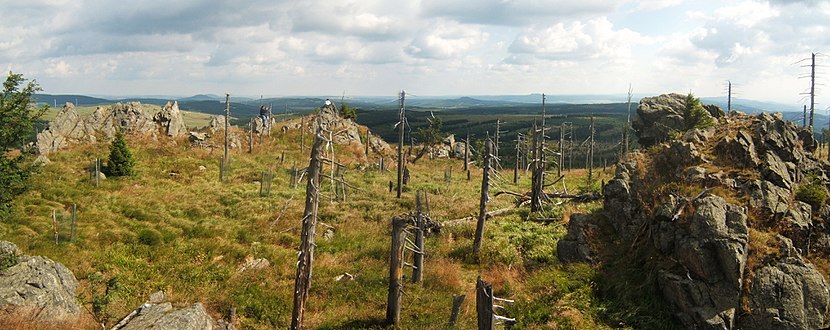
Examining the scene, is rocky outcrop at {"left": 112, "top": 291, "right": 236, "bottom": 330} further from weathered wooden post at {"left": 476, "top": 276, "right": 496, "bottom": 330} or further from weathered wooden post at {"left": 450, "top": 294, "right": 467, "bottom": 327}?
weathered wooden post at {"left": 476, "top": 276, "right": 496, "bottom": 330}

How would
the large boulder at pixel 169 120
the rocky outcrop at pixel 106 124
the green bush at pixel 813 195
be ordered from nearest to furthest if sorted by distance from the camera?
the green bush at pixel 813 195
the rocky outcrop at pixel 106 124
the large boulder at pixel 169 120

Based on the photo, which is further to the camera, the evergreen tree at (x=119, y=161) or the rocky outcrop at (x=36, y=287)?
the evergreen tree at (x=119, y=161)

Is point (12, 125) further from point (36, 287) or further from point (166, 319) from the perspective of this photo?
point (166, 319)

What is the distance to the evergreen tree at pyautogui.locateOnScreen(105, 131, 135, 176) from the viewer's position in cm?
3497

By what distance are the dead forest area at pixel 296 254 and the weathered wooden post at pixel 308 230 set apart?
274mm

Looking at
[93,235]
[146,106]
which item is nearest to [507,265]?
[93,235]

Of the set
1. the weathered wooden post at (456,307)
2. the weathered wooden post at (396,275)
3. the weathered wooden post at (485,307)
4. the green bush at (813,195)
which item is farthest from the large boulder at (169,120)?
the green bush at (813,195)

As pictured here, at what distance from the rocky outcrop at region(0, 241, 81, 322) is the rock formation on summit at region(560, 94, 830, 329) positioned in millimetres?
17614

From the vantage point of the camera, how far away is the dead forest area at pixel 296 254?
15.1 m

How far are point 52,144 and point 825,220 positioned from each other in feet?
177

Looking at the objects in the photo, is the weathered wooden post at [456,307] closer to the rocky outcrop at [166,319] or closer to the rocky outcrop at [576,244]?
the rocky outcrop at [576,244]

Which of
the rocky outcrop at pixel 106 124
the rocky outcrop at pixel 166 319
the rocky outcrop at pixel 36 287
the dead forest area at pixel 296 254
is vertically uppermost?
the rocky outcrop at pixel 106 124

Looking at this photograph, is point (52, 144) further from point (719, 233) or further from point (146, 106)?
point (719, 233)

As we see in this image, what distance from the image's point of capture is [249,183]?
3944cm
